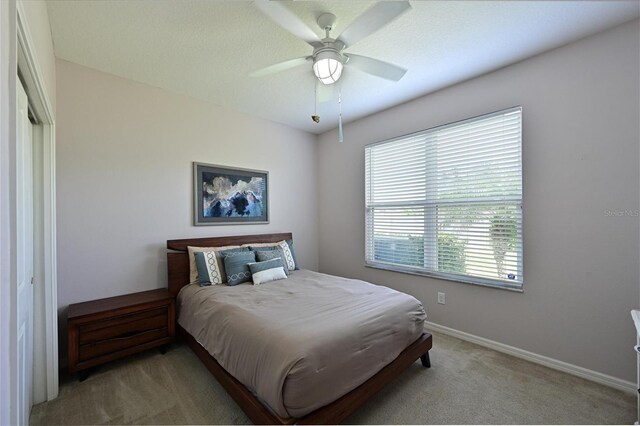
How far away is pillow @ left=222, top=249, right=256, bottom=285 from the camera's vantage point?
2.86m

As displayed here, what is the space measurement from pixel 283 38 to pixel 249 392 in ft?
8.29

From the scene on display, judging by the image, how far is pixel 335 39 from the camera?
6.15 ft

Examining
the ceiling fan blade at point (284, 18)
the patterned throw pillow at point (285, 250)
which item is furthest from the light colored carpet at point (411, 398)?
the ceiling fan blade at point (284, 18)

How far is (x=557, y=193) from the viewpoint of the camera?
2.32m

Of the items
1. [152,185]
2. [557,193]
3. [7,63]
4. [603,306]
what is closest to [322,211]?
[152,185]

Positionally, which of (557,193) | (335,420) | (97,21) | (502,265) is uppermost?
(97,21)

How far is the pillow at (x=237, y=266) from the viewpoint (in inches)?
113

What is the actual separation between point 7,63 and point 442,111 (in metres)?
3.26

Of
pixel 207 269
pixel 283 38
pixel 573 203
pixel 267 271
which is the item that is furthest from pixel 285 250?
pixel 573 203

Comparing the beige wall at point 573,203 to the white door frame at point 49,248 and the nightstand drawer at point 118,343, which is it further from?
the white door frame at point 49,248

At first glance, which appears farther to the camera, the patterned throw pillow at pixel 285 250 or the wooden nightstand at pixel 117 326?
the patterned throw pillow at pixel 285 250

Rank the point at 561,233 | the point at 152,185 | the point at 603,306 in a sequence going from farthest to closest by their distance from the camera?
the point at 152,185 < the point at 561,233 < the point at 603,306

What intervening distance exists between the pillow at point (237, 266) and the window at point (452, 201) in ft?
5.52

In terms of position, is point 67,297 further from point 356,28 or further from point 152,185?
point 356,28
